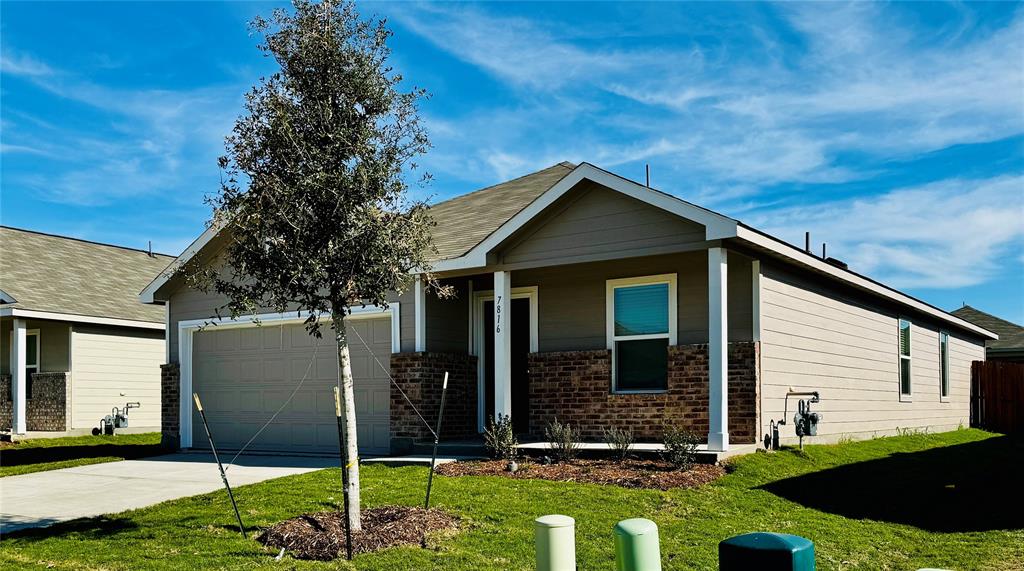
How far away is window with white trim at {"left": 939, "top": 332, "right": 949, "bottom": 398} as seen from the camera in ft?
68.9

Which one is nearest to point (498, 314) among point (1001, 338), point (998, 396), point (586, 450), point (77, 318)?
point (586, 450)

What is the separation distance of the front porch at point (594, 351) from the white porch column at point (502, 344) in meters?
0.01

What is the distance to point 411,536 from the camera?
810cm

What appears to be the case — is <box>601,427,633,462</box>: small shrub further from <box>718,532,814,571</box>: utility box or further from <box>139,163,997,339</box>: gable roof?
<box>718,532,814,571</box>: utility box

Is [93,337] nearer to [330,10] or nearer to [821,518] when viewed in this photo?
[330,10]

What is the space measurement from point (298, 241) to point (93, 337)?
15.9 meters

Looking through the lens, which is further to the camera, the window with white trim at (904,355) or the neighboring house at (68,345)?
the neighboring house at (68,345)

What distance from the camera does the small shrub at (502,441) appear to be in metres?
12.2

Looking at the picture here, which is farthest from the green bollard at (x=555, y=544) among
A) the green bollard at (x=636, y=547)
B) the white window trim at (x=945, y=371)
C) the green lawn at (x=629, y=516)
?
the white window trim at (x=945, y=371)

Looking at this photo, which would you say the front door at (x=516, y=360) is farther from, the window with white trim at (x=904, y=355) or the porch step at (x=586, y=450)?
the window with white trim at (x=904, y=355)

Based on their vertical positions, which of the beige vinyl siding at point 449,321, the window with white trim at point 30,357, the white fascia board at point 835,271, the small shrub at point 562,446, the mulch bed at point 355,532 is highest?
the white fascia board at point 835,271

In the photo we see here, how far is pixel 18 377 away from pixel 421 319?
11510 mm

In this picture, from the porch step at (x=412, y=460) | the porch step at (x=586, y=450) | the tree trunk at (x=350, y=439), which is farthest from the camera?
the porch step at (x=412, y=460)

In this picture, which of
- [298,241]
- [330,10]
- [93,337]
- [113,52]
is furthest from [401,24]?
[93,337]
